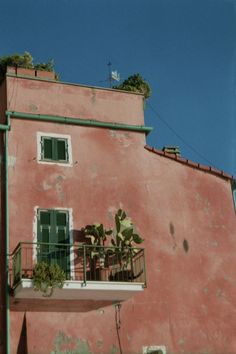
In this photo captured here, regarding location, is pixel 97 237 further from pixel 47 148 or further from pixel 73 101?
pixel 73 101

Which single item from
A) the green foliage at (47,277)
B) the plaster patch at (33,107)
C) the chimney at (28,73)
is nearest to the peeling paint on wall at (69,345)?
the green foliage at (47,277)

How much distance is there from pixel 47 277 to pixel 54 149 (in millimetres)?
4677

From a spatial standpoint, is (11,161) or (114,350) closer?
(114,350)

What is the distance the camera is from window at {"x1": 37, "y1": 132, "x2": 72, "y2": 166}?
67.1 feet

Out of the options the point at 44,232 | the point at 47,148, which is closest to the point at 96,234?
the point at 44,232

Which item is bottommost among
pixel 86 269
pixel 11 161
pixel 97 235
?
pixel 86 269

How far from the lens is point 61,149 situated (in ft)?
68.2

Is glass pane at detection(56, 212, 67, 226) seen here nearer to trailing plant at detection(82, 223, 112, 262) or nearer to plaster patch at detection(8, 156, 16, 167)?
trailing plant at detection(82, 223, 112, 262)

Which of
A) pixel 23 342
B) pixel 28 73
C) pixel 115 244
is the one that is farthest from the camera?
pixel 28 73

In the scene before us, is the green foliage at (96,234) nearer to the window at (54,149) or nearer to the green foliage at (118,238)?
the green foliage at (118,238)

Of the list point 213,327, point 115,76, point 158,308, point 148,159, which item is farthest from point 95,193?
point 115,76

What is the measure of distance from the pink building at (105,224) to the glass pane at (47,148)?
0.03 metres

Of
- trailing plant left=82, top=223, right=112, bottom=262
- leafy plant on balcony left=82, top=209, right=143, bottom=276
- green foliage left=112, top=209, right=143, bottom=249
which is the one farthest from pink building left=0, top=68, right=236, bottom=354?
green foliage left=112, top=209, right=143, bottom=249

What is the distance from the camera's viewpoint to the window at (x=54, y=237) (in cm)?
1883
